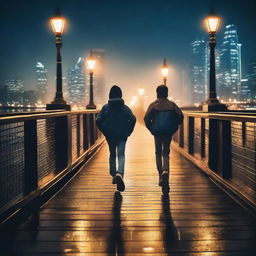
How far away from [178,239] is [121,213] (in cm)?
118

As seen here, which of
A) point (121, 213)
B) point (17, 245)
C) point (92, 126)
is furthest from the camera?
point (92, 126)

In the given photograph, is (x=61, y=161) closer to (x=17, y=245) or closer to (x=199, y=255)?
(x=17, y=245)

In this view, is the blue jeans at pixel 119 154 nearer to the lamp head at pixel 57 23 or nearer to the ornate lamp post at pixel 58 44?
the ornate lamp post at pixel 58 44

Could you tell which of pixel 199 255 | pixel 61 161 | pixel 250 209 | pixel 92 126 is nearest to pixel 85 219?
pixel 199 255

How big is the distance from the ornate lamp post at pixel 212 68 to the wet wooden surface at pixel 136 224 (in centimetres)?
221

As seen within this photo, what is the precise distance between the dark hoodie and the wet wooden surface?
103cm

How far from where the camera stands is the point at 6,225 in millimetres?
3936

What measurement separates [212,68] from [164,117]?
12.4ft

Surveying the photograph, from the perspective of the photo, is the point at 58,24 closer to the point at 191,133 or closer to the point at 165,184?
the point at 191,133

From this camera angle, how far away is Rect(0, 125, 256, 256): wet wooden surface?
11.2 ft

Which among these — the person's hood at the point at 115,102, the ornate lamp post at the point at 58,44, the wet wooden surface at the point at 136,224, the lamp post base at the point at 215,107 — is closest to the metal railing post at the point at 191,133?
the lamp post base at the point at 215,107

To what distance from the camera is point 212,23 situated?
365 inches

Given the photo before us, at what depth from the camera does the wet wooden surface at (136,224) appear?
3428 millimetres

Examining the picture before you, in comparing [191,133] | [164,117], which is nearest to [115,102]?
[164,117]
